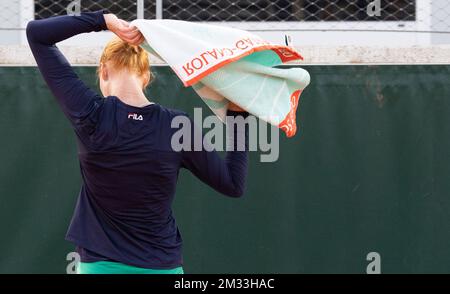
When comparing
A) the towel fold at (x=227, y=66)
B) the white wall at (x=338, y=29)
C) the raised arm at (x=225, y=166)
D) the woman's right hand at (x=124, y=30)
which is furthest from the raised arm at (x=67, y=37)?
the white wall at (x=338, y=29)

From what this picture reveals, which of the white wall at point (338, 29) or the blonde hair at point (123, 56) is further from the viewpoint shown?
the white wall at point (338, 29)

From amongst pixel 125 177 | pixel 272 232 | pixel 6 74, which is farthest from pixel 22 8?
pixel 125 177

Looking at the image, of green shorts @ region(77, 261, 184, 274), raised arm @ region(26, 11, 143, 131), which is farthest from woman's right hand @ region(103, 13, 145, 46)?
green shorts @ region(77, 261, 184, 274)

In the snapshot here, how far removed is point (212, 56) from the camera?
2758 mm

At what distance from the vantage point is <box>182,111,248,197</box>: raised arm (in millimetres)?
2789

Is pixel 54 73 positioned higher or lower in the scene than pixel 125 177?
higher

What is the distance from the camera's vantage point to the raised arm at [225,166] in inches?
110

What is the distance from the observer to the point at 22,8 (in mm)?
5418

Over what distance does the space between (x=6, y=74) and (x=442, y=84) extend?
2.63 m

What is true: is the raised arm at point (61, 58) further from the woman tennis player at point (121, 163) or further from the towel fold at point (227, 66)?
the towel fold at point (227, 66)

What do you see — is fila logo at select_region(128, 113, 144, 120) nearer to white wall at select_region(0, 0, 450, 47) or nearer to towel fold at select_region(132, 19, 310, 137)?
towel fold at select_region(132, 19, 310, 137)

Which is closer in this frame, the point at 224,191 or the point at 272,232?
the point at 224,191

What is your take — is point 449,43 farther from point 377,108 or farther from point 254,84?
point 254,84
